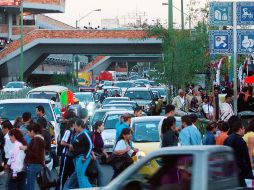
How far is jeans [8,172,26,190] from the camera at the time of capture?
53.0 ft

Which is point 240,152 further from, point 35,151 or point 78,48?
point 78,48

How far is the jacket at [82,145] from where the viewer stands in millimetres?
16906

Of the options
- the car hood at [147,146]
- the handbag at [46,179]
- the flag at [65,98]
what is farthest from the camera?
the flag at [65,98]

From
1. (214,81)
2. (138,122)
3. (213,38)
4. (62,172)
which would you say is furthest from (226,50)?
(214,81)

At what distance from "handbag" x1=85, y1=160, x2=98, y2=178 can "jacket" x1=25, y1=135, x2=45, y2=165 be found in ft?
4.28

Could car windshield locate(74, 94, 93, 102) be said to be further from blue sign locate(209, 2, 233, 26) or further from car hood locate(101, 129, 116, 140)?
blue sign locate(209, 2, 233, 26)

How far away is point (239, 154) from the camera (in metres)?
13.8

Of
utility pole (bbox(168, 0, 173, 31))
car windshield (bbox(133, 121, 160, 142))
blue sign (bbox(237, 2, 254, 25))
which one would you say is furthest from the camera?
utility pole (bbox(168, 0, 173, 31))

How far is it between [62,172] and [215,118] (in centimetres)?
1018

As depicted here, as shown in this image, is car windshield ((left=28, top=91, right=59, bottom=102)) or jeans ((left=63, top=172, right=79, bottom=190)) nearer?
jeans ((left=63, top=172, right=79, bottom=190))

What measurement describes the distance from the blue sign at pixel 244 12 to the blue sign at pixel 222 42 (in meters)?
0.37

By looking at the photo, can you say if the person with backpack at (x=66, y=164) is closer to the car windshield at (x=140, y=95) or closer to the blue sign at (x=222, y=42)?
the blue sign at (x=222, y=42)

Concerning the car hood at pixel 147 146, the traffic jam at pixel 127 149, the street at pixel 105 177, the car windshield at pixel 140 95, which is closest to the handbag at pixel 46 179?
the traffic jam at pixel 127 149

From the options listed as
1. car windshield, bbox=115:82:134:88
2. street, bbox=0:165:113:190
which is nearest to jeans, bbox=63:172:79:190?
street, bbox=0:165:113:190
